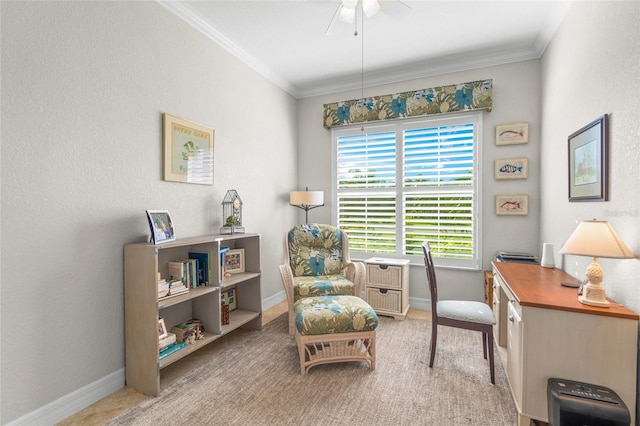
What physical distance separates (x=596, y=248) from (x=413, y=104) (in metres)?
2.65

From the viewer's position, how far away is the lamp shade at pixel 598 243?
4.80ft

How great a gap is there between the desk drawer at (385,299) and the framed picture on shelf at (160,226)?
2.24 metres

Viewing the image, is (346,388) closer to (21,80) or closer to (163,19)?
(21,80)

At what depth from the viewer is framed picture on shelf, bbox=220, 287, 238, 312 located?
9.80 feet

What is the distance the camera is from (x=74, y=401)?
1.89 m

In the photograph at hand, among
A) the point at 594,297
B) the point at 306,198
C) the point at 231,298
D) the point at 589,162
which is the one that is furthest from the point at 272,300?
the point at 589,162

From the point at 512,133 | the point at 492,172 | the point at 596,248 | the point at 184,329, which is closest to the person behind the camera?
the point at 596,248

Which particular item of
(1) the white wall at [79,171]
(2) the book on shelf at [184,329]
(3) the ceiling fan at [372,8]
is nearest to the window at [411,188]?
(3) the ceiling fan at [372,8]

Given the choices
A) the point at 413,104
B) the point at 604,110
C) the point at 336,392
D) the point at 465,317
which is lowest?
the point at 336,392

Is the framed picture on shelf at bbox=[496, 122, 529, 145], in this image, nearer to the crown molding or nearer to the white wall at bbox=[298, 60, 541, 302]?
the white wall at bbox=[298, 60, 541, 302]

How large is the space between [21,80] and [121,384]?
6.51 feet

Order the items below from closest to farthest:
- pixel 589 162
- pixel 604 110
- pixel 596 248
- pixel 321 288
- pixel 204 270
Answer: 1. pixel 596 248
2. pixel 604 110
3. pixel 589 162
4. pixel 204 270
5. pixel 321 288

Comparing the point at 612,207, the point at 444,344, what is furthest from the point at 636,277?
the point at 444,344

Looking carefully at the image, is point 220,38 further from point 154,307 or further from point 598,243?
point 598,243
